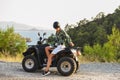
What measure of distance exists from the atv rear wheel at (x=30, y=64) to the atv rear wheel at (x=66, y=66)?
1008mm

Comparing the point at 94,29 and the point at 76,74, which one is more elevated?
the point at 94,29

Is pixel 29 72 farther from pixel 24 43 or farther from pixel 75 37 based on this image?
pixel 75 37

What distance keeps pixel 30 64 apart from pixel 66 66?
1.37 meters

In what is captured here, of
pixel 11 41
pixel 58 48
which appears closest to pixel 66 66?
pixel 58 48

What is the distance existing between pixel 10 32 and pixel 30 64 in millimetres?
32886

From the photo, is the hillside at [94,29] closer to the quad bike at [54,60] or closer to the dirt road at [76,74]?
the dirt road at [76,74]

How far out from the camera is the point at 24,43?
147ft

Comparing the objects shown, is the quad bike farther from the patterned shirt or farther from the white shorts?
the patterned shirt

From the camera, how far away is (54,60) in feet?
39.0

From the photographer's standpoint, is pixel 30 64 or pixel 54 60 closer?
pixel 54 60

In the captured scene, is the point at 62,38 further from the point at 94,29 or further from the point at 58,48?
the point at 94,29

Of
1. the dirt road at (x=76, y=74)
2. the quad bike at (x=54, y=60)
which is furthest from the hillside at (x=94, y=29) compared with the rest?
the quad bike at (x=54, y=60)

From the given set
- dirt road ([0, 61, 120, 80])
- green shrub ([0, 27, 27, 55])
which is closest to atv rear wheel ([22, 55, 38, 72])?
dirt road ([0, 61, 120, 80])

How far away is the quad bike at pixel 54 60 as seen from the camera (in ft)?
37.4
